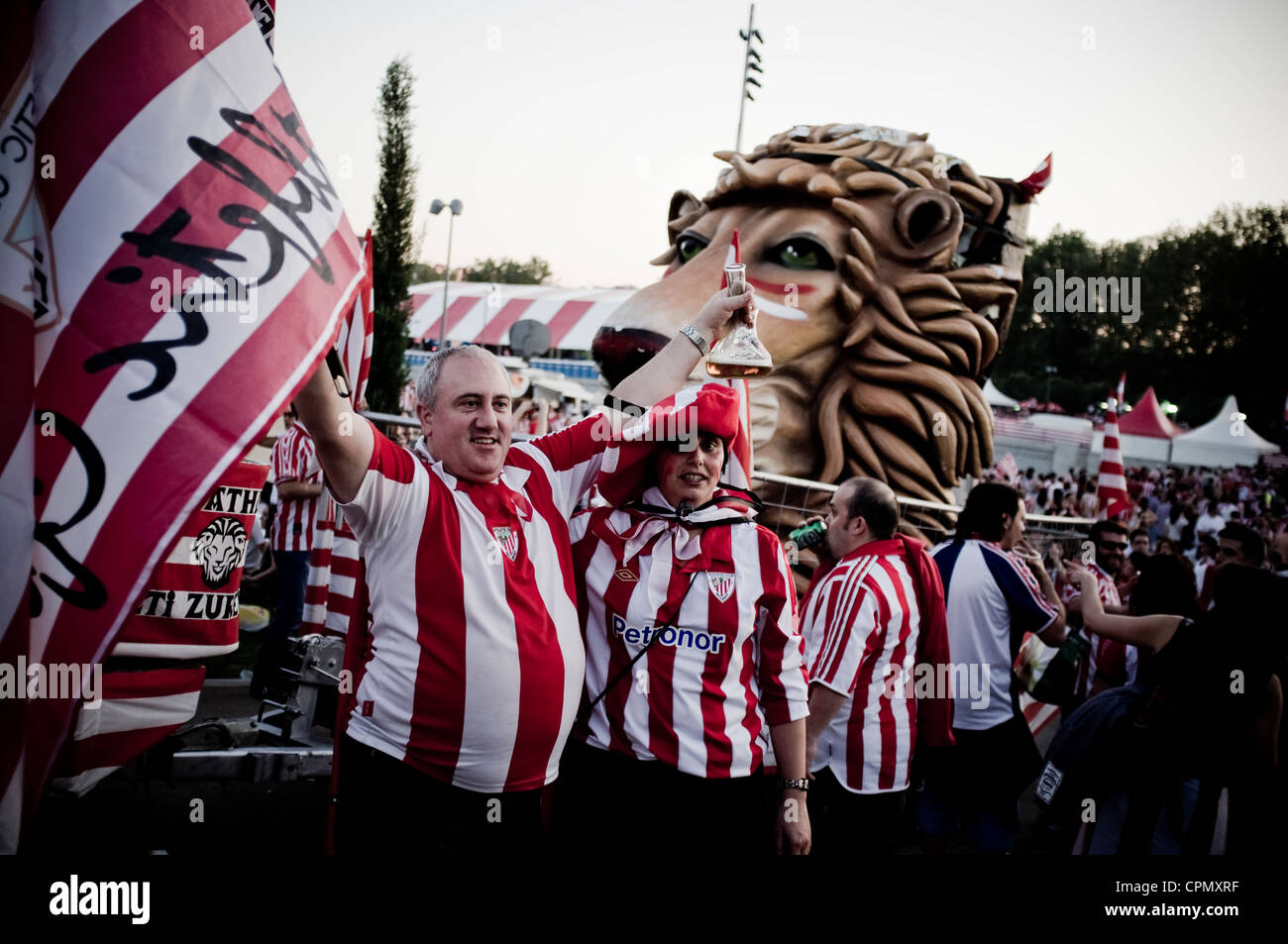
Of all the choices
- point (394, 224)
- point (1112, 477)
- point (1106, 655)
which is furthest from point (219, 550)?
point (394, 224)

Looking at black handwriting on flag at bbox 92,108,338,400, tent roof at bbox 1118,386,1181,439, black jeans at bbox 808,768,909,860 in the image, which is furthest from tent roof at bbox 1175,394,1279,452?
black handwriting on flag at bbox 92,108,338,400

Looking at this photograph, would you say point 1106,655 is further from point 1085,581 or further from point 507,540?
point 507,540

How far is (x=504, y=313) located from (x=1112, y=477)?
23.7 meters

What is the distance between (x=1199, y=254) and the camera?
157 feet

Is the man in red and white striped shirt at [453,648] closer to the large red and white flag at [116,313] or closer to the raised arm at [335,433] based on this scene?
the raised arm at [335,433]

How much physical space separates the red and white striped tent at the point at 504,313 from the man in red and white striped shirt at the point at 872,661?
74.5ft

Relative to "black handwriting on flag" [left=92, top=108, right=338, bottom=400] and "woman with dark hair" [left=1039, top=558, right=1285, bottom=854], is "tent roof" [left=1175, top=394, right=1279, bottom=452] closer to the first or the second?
"woman with dark hair" [left=1039, top=558, right=1285, bottom=854]

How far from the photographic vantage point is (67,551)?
155 cm
